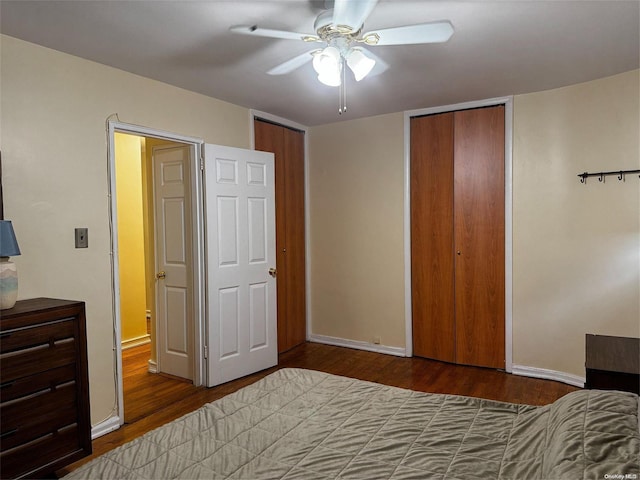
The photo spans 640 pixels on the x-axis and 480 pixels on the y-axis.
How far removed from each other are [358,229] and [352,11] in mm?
3034

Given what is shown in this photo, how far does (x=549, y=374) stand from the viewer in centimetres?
359

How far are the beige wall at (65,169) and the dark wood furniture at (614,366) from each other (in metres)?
2.92

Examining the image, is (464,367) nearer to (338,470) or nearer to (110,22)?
(338,470)

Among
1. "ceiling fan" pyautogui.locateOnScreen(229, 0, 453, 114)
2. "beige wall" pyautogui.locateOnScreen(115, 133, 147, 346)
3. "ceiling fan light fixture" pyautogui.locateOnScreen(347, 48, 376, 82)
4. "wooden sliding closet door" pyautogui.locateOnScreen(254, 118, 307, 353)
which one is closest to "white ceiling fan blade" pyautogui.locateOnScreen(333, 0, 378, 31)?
"ceiling fan" pyautogui.locateOnScreen(229, 0, 453, 114)

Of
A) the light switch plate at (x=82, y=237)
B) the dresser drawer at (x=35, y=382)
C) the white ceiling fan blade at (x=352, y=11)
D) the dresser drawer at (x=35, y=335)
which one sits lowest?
the dresser drawer at (x=35, y=382)

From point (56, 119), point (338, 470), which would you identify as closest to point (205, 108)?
point (56, 119)

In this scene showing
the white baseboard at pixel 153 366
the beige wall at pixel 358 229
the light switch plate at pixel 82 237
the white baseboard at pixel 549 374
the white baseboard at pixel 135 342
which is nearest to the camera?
the light switch plate at pixel 82 237

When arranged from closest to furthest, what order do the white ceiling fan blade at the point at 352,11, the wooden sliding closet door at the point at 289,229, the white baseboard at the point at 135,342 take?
the white ceiling fan blade at the point at 352,11 → the wooden sliding closet door at the point at 289,229 → the white baseboard at the point at 135,342

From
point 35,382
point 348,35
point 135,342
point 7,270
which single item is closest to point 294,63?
point 348,35

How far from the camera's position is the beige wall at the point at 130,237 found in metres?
4.76

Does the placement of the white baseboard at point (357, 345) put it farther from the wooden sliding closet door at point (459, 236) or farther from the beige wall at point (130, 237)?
the beige wall at point (130, 237)

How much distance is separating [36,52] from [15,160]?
0.67 meters

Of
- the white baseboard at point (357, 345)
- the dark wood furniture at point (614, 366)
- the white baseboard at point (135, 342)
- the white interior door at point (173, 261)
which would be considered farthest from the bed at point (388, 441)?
the white baseboard at point (135, 342)

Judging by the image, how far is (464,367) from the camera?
3.96 meters
